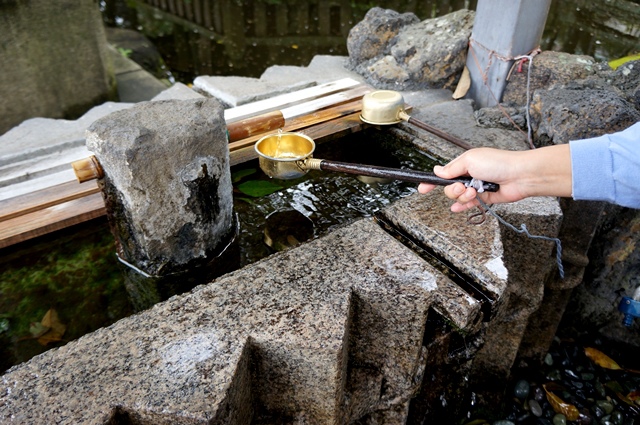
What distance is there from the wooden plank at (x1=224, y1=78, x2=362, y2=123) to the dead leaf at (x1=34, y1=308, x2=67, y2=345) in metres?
1.49

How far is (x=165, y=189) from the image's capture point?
196 centimetres

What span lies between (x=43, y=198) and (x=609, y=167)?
237 centimetres

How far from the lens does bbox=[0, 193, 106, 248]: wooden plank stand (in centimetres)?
218

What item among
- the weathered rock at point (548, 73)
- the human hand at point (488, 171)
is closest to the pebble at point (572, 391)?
the human hand at point (488, 171)

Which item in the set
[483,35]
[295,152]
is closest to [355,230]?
[295,152]

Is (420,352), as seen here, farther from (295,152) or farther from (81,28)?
(81,28)

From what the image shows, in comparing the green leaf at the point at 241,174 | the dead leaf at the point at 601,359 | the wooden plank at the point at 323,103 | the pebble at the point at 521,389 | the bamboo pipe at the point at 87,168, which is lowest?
the pebble at the point at 521,389

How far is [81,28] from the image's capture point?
4.48m

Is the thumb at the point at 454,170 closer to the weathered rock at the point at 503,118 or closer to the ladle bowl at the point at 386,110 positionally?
the ladle bowl at the point at 386,110

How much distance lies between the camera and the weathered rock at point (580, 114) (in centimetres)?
227

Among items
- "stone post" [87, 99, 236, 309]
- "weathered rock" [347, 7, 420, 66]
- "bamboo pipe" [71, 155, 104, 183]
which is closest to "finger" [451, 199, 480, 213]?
"stone post" [87, 99, 236, 309]

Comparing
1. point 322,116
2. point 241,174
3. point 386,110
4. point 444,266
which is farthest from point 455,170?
point 322,116

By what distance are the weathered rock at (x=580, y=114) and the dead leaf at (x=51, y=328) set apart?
2.44 m

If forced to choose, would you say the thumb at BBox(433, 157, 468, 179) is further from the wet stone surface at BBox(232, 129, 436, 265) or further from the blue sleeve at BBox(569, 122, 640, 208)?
the wet stone surface at BBox(232, 129, 436, 265)
